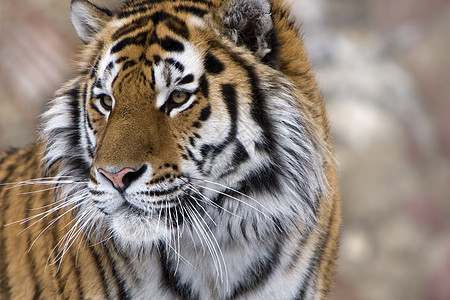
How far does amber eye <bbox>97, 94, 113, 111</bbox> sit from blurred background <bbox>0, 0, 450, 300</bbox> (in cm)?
363

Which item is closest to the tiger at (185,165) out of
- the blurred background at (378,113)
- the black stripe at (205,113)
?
the black stripe at (205,113)

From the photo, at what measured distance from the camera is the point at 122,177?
1556 mm

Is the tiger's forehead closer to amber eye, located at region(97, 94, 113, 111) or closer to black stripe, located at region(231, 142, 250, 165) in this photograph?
amber eye, located at region(97, 94, 113, 111)

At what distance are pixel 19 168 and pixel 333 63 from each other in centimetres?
499

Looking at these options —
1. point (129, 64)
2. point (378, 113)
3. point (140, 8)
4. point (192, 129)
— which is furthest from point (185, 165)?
point (378, 113)

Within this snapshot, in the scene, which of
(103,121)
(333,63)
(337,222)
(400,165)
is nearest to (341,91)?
(333,63)

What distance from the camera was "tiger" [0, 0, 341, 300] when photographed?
5.36 feet

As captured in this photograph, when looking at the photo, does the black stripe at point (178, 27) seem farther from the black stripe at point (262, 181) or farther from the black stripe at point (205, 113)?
the black stripe at point (262, 181)

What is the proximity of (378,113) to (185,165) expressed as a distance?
4.75 meters

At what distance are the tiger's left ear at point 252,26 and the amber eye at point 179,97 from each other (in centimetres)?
21

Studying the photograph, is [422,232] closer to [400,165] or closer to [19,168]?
[400,165]

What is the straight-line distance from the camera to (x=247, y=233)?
5.95 ft

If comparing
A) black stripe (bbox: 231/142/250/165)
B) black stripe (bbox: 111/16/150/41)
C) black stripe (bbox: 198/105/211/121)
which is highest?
black stripe (bbox: 111/16/150/41)

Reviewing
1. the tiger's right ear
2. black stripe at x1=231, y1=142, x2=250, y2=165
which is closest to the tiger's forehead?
the tiger's right ear
